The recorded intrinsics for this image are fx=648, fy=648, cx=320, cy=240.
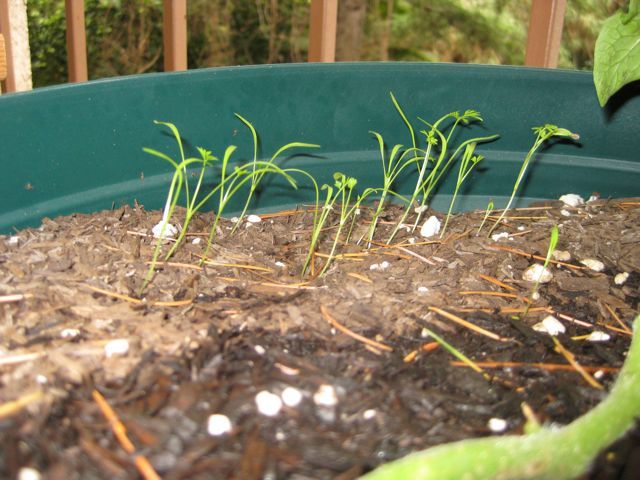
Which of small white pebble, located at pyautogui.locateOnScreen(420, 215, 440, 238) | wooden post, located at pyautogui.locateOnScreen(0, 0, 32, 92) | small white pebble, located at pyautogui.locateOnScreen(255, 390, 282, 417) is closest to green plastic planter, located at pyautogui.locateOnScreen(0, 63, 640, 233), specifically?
small white pebble, located at pyautogui.locateOnScreen(420, 215, 440, 238)

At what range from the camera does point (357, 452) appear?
92 cm

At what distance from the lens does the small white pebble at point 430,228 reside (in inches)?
65.4

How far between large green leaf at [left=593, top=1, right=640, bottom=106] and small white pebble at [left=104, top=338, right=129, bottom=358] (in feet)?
4.31

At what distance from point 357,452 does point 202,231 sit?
31.8 inches

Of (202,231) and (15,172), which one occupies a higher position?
(15,172)

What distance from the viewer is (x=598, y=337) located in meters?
1.24

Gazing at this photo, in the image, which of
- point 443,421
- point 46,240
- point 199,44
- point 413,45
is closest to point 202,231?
point 46,240

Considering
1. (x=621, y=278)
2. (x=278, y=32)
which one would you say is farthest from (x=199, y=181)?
(x=278, y=32)

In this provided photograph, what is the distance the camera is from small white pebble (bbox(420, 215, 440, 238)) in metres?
1.66

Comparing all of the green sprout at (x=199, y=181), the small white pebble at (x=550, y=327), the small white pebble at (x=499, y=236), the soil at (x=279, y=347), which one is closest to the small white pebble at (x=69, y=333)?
the soil at (x=279, y=347)

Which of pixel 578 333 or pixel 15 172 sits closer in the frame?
pixel 578 333

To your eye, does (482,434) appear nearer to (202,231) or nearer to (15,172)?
(202,231)

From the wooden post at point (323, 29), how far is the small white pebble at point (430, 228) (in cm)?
61

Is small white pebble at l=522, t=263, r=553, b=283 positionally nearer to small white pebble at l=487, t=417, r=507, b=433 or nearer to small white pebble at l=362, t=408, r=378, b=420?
small white pebble at l=487, t=417, r=507, b=433
